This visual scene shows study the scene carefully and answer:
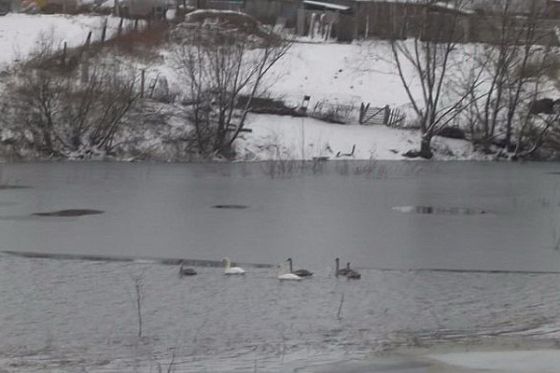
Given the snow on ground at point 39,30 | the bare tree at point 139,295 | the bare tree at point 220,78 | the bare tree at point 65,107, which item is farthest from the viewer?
the snow on ground at point 39,30

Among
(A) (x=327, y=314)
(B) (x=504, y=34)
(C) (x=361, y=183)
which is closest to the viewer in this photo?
(A) (x=327, y=314)

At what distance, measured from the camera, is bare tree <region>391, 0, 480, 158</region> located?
46938 mm

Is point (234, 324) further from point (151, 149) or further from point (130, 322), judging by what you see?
point (151, 149)

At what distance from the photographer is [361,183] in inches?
1265

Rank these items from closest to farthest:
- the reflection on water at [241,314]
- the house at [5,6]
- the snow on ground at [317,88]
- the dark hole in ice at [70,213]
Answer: the reflection on water at [241,314], the dark hole in ice at [70,213], the snow on ground at [317,88], the house at [5,6]

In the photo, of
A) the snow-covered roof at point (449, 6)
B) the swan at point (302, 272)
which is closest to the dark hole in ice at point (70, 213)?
the swan at point (302, 272)

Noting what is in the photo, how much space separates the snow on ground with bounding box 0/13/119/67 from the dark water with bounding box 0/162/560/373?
83.3 feet

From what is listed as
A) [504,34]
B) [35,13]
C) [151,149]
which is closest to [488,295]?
[151,149]

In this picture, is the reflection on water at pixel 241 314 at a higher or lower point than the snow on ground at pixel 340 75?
higher

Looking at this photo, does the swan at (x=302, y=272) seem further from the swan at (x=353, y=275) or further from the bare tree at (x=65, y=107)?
the bare tree at (x=65, y=107)

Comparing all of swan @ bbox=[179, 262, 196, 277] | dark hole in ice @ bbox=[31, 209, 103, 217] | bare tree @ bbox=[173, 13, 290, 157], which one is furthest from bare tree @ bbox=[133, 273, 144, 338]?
bare tree @ bbox=[173, 13, 290, 157]

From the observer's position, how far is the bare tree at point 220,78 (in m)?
44.7

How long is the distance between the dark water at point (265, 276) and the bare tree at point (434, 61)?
56.8ft

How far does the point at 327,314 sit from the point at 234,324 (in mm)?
1201
